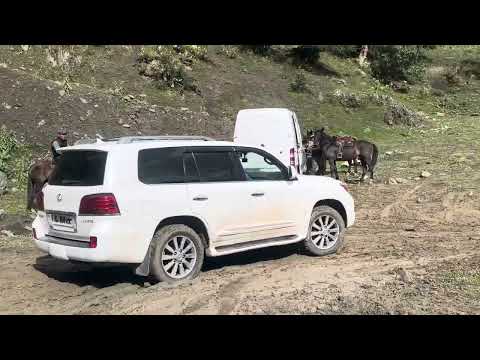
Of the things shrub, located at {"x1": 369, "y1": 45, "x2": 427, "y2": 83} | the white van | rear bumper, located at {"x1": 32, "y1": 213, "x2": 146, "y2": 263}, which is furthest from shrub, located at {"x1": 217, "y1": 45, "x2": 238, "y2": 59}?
rear bumper, located at {"x1": 32, "y1": 213, "x2": 146, "y2": 263}

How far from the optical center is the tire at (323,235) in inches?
349

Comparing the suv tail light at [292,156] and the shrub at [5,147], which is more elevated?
the shrub at [5,147]

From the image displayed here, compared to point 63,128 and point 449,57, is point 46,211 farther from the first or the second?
point 449,57

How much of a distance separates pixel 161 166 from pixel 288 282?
2.16 m

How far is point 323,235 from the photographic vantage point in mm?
9008

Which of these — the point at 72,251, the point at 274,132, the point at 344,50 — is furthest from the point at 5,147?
the point at 344,50

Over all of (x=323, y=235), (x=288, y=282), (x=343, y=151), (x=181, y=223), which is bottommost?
(x=288, y=282)

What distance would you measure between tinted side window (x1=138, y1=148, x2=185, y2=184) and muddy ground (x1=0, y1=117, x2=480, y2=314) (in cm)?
131

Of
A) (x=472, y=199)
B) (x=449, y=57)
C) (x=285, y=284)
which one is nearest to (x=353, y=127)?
(x=472, y=199)

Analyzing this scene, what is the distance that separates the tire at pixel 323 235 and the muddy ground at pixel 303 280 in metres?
0.16

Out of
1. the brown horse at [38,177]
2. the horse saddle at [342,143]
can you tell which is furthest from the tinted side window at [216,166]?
the horse saddle at [342,143]

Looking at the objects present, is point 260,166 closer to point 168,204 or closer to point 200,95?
point 168,204

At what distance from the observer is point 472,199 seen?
13914mm

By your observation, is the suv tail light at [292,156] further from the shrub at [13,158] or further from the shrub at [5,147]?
the shrub at [5,147]
